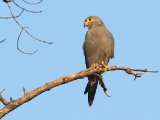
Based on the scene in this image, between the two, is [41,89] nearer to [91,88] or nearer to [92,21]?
[91,88]

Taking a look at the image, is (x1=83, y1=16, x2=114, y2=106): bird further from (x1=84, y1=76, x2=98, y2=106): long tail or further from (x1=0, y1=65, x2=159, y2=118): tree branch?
(x1=0, y1=65, x2=159, y2=118): tree branch

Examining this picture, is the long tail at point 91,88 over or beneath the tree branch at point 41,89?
beneath

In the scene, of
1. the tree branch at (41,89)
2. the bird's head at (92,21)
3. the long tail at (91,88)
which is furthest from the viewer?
the bird's head at (92,21)

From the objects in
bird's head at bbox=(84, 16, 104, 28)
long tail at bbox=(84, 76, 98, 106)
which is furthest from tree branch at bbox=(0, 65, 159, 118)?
bird's head at bbox=(84, 16, 104, 28)

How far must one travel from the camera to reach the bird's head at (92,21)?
894cm

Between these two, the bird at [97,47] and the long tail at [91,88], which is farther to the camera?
the bird at [97,47]

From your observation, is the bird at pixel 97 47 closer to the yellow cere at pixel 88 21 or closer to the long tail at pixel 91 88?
the long tail at pixel 91 88

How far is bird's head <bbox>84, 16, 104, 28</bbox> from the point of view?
8942 millimetres

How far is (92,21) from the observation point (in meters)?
9.08

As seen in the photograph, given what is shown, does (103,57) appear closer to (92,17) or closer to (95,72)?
(92,17)

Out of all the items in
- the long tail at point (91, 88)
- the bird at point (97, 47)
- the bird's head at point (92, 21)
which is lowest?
the long tail at point (91, 88)

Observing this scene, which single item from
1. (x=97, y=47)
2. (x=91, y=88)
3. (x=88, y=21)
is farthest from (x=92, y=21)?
(x=91, y=88)

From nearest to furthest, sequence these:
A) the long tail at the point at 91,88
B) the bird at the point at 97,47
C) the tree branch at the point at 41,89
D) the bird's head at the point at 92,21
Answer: the tree branch at the point at 41,89, the long tail at the point at 91,88, the bird at the point at 97,47, the bird's head at the point at 92,21

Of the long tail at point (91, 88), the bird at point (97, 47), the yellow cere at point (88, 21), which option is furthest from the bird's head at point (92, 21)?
the long tail at point (91, 88)
